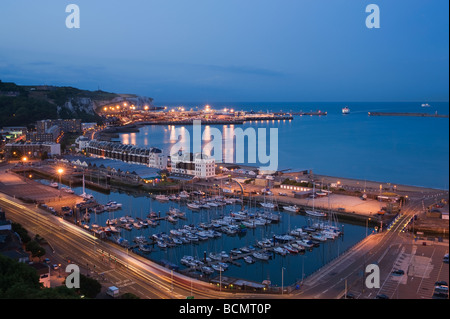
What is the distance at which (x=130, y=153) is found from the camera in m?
12.3

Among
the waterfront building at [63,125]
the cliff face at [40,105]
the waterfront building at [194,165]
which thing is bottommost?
the waterfront building at [194,165]

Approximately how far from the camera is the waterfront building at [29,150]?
13336 mm

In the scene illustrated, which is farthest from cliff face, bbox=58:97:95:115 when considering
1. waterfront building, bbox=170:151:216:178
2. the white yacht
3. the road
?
the road

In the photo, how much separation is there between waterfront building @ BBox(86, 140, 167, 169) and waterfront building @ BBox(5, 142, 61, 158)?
1.33 metres

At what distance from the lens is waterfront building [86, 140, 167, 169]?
37.0ft

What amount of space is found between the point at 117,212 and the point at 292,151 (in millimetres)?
10603

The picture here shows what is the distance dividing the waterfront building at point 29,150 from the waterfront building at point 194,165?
18.7 ft

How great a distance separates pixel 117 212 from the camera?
24.3ft

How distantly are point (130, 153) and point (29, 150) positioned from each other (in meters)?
3.93

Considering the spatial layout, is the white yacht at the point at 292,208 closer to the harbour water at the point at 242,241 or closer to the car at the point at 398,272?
the harbour water at the point at 242,241

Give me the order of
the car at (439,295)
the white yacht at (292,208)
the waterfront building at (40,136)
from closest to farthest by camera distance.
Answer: the car at (439,295)
the white yacht at (292,208)
the waterfront building at (40,136)

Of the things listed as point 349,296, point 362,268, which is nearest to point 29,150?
point 362,268

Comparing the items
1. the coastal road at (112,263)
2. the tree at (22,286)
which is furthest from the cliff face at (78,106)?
the tree at (22,286)
